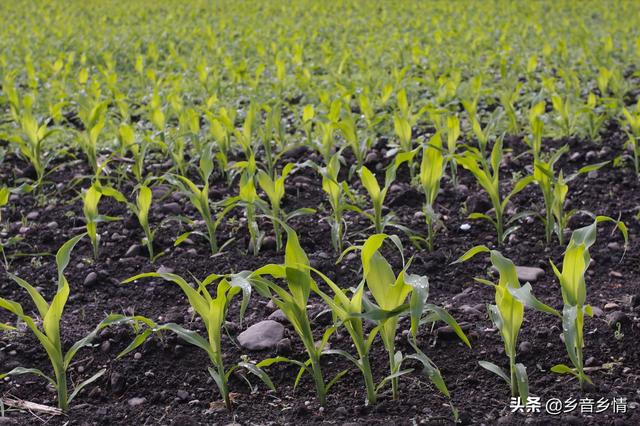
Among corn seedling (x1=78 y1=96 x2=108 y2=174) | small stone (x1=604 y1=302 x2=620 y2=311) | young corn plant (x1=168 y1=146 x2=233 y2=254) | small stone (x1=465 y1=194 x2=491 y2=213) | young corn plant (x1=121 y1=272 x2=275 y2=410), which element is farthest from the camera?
corn seedling (x1=78 y1=96 x2=108 y2=174)

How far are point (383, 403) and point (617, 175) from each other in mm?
2359

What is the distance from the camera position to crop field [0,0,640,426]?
2.25m

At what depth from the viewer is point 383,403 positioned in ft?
7.49

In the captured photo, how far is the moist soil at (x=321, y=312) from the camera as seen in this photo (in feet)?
7.58

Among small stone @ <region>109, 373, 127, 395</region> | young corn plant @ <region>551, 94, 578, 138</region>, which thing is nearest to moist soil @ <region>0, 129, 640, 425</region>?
small stone @ <region>109, 373, 127, 395</region>

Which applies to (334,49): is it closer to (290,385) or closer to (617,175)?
(617,175)

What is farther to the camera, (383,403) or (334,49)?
(334,49)

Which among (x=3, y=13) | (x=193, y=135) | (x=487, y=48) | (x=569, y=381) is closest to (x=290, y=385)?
(x=569, y=381)

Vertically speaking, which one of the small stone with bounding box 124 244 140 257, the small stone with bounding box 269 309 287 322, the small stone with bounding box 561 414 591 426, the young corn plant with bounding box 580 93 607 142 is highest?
the small stone with bounding box 561 414 591 426

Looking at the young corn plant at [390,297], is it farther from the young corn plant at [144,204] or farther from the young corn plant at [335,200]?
the young corn plant at [144,204]

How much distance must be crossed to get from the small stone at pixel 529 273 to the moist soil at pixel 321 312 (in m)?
0.03

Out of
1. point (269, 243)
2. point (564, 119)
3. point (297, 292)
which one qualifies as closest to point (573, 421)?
Result: point (297, 292)

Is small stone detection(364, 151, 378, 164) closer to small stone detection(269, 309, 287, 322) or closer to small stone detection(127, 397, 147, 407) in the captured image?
small stone detection(269, 309, 287, 322)

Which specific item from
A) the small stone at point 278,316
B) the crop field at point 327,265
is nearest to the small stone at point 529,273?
the crop field at point 327,265
